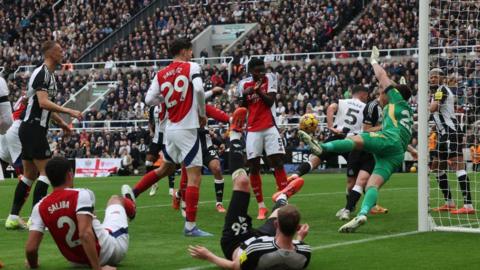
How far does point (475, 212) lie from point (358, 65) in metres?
27.1

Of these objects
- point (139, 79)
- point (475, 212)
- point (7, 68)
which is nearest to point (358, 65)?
point (139, 79)

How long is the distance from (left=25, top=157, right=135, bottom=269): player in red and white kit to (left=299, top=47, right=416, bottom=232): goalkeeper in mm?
3661

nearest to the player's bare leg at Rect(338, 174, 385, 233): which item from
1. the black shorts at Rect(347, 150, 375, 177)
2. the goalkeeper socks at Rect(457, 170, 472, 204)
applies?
the black shorts at Rect(347, 150, 375, 177)

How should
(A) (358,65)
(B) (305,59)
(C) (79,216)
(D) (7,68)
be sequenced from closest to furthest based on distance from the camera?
(C) (79,216), (A) (358,65), (B) (305,59), (D) (7,68)

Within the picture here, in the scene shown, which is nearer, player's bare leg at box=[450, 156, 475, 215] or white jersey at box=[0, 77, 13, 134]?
white jersey at box=[0, 77, 13, 134]

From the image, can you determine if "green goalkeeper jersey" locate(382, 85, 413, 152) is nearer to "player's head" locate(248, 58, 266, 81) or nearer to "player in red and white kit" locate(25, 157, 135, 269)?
"player's head" locate(248, 58, 266, 81)

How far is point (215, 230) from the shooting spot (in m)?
12.5

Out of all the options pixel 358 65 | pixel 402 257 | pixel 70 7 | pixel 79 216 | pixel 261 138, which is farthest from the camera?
pixel 70 7

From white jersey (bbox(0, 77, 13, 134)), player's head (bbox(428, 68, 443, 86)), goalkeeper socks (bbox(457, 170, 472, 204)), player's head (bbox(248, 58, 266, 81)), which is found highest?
player's head (bbox(248, 58, 266, 81))

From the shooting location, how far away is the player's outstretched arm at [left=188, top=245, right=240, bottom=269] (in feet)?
26.9

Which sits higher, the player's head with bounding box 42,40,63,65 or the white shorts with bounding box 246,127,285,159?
the player's head with bounding box 42,40,63,65

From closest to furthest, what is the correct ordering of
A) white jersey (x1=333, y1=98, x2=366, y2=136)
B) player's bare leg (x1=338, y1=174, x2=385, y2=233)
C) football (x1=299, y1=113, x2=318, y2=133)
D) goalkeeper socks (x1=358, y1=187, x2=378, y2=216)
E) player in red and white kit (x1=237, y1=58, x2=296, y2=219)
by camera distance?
1. player's bare leg (x1=338, y1=174, x2=385, y2=233)
2. goalkeeper socks (x1=358, y1=187, x2=378, y2=216)
3. player in red and white kit (x1=237, y1=58, x2=296, y2=219)
4. football (x1=299, y1=113, x2=318, y2=133)
5. white jersey (x1=333, y1=98, x2=366, y2=136)

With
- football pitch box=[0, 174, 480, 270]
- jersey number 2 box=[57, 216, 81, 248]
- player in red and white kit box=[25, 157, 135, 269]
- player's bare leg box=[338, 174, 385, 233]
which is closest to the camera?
player in red and white kit box=[25, 157, 135, 269]

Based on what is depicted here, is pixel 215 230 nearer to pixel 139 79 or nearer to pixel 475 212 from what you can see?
pixel 475 212
